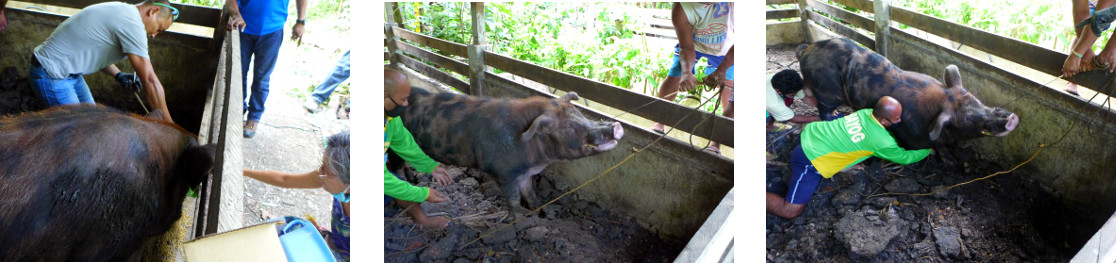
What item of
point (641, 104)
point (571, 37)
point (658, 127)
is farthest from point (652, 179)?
point (571, 37)

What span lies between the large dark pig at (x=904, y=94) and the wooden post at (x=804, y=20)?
40 mm

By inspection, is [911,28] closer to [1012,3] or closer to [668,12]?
[1012,3]

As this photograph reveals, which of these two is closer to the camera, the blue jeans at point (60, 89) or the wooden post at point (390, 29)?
the wooden post at point (390, 29)

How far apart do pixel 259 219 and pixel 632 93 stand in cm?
172

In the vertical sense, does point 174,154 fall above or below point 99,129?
below

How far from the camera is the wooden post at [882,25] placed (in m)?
2.49

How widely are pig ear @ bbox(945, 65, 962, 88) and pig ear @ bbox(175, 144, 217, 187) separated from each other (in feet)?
10.0

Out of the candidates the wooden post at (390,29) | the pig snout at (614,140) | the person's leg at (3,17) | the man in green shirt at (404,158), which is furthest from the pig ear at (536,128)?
the person's leg at (3,17)

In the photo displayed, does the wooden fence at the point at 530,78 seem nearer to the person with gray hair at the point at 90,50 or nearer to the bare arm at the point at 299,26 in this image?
the bare arm at the point at 299,26

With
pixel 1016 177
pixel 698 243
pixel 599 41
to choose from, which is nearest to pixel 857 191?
pixel 1016 177

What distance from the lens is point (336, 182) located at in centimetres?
226

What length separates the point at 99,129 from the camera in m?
2.28

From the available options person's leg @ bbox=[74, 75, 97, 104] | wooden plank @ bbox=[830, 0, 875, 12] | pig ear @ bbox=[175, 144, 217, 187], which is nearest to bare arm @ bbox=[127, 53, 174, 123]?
person's leg @ bbox=[74, 75, 97, 104]

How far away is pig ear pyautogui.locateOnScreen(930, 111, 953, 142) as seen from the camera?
7.70ft
